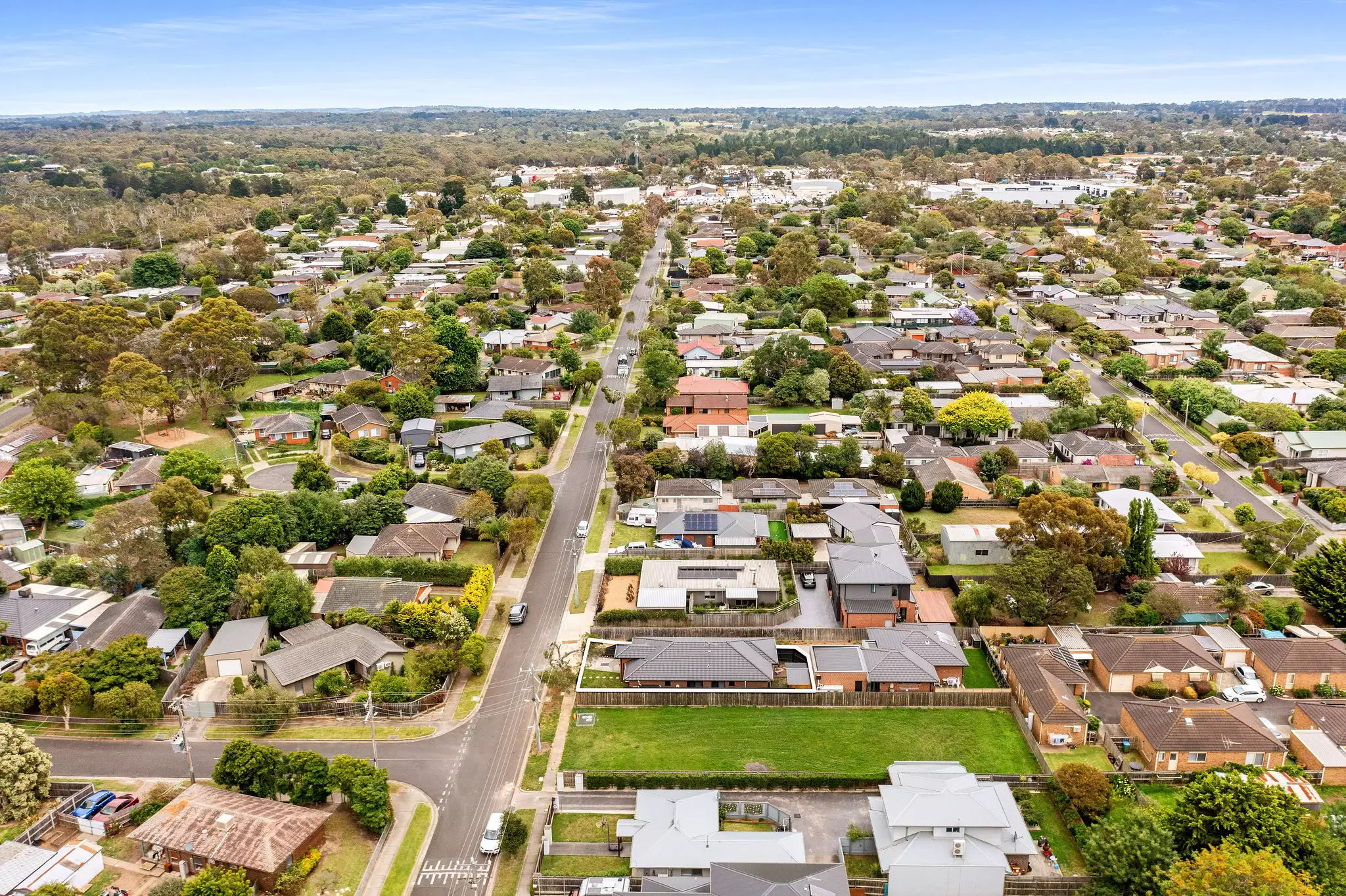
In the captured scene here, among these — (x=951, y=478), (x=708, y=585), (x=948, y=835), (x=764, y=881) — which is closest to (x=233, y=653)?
(x=708, y=585)

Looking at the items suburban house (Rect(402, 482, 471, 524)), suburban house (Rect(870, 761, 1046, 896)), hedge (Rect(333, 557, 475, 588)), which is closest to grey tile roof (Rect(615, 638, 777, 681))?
suburban house (Rect(870, 761, 1046, 896))

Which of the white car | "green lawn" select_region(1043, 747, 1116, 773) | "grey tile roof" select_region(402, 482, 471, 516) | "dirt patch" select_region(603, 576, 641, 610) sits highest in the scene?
"grey tile roof" select_region(402, 482, 471, 516)

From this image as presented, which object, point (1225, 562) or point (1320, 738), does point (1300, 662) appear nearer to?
point (1320, 738)

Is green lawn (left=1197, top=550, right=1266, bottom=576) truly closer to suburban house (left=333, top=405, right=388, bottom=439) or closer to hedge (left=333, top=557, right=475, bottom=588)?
hedge (left=333, top=557, right=475, bottom=588)

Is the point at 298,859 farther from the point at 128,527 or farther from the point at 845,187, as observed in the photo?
the point at 845,187

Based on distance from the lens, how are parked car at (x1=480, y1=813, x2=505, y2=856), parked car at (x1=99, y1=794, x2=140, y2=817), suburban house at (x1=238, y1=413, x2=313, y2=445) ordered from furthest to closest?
suburban house at (x1=238, y1=413, x2=313, y2=445) → parked car at (x1=99, y1=794, x2=140, y2=817) → parked car at (x1=480, y1=813, x2=505, y2=856)

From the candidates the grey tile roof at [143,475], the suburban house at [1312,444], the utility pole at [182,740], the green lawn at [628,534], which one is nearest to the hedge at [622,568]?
the green lawn at [628,534]

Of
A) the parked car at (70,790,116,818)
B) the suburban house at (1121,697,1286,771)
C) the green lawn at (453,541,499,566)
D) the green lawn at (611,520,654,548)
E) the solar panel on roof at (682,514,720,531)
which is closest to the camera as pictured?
the parked car at (70,790,116,818)
